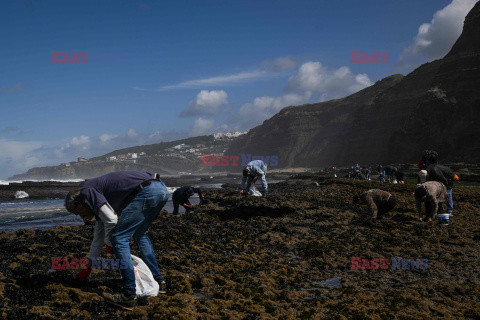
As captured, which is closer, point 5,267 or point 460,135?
point 5,267

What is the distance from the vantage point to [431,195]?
10.5 metres

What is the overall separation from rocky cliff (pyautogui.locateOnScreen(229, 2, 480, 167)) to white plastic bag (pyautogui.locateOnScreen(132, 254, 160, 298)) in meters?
54.3

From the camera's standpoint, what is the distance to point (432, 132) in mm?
65250

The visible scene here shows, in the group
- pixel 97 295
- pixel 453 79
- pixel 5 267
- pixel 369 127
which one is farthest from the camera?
pixel 369 127

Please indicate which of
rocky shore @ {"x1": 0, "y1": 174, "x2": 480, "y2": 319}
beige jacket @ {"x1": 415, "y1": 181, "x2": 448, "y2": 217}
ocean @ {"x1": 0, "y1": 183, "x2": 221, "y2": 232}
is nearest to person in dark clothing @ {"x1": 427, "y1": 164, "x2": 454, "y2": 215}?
beige jacket @ {"x1": 415, "y1": 181, "x2": 448, "y2": 217}

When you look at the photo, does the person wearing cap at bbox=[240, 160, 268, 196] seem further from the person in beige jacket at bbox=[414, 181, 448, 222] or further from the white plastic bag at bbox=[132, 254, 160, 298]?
the white plastic bag at bbox=[132, 254, 160, 298]

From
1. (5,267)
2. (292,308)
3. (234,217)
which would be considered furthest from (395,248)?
(5,267)

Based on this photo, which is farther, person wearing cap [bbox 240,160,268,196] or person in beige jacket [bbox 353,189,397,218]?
person wearing cap [bbox 240,160,268,196]

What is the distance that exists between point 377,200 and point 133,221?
880 centimetres

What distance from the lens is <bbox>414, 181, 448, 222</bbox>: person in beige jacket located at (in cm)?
1055

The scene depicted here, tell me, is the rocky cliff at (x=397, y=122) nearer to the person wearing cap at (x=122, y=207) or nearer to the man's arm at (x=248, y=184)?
the man's arm at (x=248, y=184)

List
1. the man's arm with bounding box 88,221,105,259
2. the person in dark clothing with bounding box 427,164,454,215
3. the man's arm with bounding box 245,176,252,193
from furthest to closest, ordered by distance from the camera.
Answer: the man's arm with bounding box 245,176,252,193 → the person in dark clothing with bounding box 427,164,454,215 → the man's arm with bounding box 88,221,105,259

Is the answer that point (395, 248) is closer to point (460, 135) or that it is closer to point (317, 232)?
point (317, 232)

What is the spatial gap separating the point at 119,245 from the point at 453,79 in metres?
72.9
